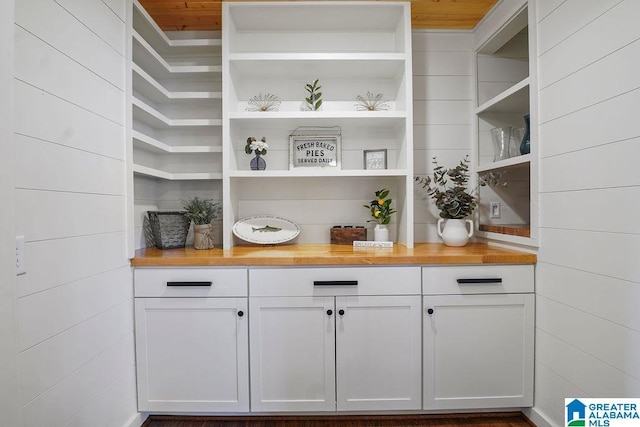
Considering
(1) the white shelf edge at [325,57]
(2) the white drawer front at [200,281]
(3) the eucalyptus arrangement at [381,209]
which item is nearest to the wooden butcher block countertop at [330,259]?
(2) the white drawer front at [200,281]

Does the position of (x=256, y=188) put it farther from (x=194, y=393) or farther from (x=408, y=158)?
(x=194, y=393)

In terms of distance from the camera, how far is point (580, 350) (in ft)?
4.39

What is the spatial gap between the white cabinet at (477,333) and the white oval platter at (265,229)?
890 mm

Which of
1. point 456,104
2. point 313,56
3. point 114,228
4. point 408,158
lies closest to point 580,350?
point 408,158

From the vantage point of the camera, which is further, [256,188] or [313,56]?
[256,188]

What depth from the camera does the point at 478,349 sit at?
1.60 meters

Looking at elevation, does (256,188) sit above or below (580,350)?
above

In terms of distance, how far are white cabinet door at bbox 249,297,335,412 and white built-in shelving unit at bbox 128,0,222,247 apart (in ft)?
3.06

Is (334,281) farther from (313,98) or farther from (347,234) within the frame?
(313,98)

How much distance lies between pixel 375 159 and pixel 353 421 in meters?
1.54

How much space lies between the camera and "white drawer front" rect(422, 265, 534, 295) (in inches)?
62.9

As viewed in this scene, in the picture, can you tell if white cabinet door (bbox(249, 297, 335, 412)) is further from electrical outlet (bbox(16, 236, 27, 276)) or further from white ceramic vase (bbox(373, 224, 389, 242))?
electrical outlet (bbox(16, 236, 27, 276))

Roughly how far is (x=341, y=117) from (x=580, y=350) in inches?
62.7

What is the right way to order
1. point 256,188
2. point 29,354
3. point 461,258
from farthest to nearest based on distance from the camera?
point 256,188 < point 461,258 < point 29,354
